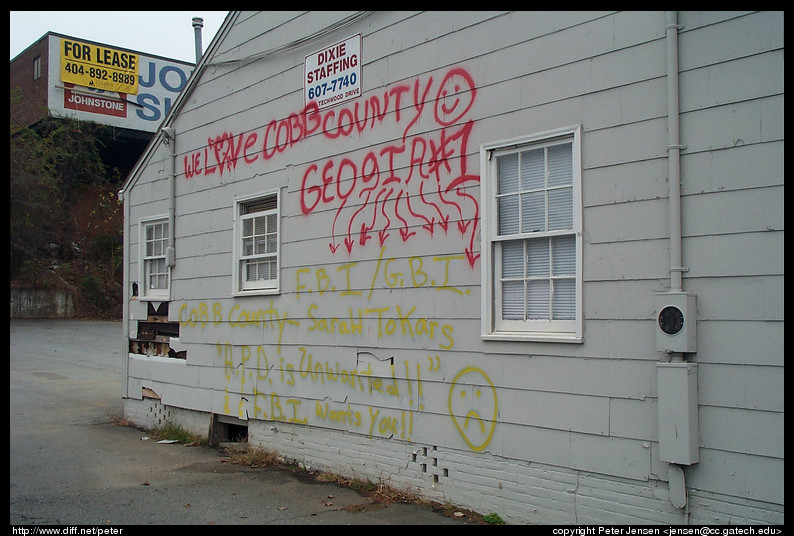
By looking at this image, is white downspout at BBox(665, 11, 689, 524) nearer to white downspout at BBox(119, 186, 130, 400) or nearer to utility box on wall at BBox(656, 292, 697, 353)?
utility box on wall at BBox(656, 292, 697, 353)

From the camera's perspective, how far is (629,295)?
5215 mm

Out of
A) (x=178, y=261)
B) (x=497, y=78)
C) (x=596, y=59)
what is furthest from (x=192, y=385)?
(x=596, y=59)

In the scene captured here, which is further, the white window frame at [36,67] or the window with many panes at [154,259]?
the white window frame at [36,67]

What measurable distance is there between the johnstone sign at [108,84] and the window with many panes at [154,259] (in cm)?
1867

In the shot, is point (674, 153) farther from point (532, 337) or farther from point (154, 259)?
point (154, 259)

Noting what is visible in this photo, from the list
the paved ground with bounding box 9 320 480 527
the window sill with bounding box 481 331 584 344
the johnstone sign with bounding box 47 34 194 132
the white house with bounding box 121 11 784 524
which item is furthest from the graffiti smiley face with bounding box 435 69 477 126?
the johnstone sign with bounding box 47 34 194 132

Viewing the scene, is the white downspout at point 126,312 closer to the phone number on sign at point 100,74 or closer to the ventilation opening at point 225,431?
the ventilation opening at point 225,431

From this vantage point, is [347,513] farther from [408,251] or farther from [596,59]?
[596,59]

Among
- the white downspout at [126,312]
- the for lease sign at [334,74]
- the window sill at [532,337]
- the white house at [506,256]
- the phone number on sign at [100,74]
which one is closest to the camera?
the white house at [506,256]

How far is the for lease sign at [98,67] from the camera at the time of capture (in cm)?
2798

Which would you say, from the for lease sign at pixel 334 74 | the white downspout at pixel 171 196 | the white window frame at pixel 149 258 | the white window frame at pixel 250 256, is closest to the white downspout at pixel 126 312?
the white window frame at pixel 149 258

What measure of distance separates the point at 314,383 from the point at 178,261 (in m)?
3.35

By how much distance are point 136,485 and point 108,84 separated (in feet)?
81.8

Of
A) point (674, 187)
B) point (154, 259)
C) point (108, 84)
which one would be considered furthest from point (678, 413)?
point (108, 84)
